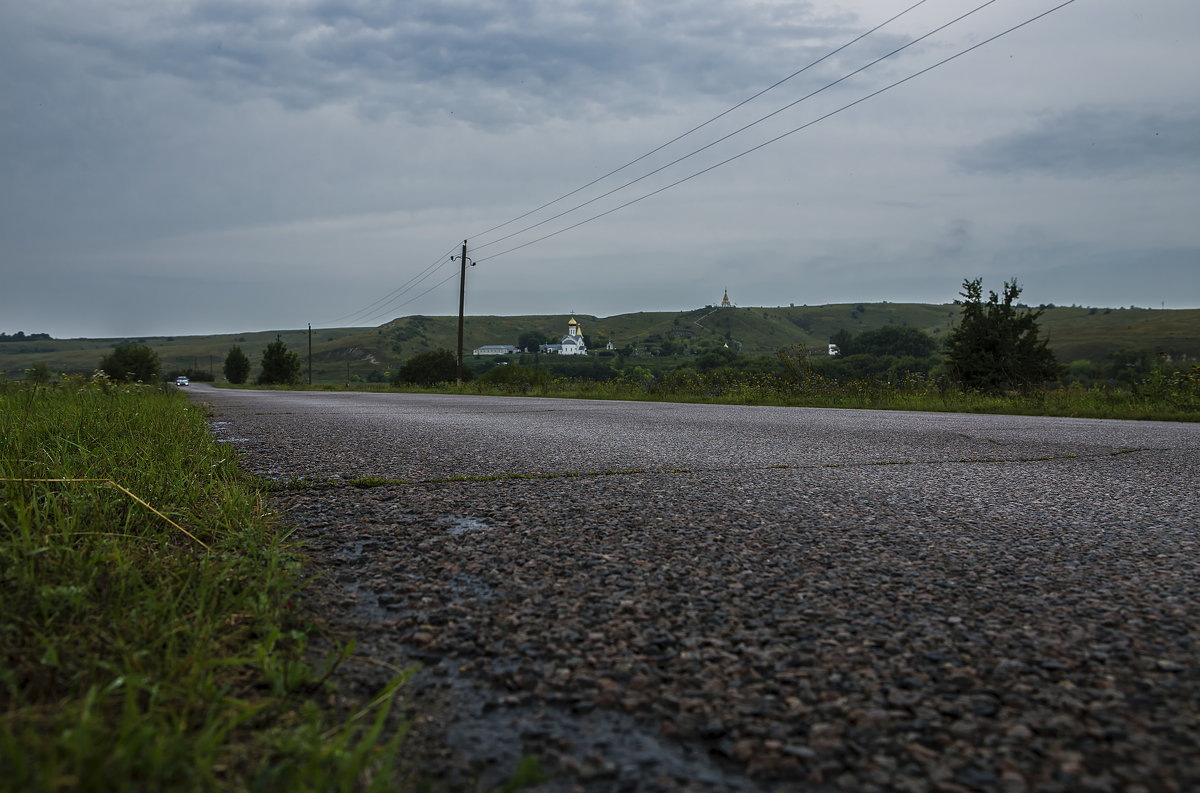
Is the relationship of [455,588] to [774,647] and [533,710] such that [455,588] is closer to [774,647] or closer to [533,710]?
[533,710]

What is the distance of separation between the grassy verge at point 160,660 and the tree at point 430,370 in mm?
42370

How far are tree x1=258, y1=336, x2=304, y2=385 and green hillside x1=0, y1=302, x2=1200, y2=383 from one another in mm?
37707

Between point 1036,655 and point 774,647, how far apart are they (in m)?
0.54

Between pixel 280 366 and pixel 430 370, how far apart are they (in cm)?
4476

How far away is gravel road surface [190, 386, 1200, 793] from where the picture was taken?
119 cm

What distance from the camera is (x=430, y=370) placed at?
154 ft

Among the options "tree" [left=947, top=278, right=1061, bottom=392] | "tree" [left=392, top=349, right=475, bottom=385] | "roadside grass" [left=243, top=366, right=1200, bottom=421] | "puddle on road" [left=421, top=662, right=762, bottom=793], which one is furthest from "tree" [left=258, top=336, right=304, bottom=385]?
"puddle on road" [left=421, top=662, right=762, bottom=793]

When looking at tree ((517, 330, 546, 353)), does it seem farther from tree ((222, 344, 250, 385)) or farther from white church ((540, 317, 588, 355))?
tree ((222, 344, 250, 385))

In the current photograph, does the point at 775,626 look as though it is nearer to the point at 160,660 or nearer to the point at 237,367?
the point at 160,660

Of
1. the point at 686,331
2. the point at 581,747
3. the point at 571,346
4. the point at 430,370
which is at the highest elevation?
the point at 686,331

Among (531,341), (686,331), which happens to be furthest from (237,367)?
(686,331)

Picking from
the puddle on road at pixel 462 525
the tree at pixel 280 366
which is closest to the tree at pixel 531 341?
the tree at pixel 280 366

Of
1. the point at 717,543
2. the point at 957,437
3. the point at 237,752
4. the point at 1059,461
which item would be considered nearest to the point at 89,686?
the point at 237,752

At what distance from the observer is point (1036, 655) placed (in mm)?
1567
